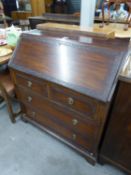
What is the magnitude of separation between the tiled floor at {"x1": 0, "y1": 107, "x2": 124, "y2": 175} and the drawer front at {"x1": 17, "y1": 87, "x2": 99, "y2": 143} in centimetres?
32

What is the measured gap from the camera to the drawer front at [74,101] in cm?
95

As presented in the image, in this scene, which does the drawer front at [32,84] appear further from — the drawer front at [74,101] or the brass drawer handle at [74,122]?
the brass drawer handle at [74,122]

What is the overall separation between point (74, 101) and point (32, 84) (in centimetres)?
44

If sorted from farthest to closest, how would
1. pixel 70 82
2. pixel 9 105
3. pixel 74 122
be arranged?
pixel 9 105 → pixel 74 122 → pixel 70 82

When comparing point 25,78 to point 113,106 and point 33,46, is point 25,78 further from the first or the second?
point 113,106

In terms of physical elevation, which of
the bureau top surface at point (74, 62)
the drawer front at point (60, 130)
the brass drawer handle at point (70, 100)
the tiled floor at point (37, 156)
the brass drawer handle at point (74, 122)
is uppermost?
the bureau top surface at point (74, 62)

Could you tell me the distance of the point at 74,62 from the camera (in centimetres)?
100

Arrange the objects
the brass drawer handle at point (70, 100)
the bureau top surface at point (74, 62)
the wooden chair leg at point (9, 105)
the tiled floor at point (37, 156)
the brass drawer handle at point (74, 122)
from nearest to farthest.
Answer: the bureau top surface at point (74, 62), the brass drawer handle at point (70, 100), the brass drawer handle at point (74, 122), the tiled floor at point (37, 156), the wooden chair leg at point (9, 105)

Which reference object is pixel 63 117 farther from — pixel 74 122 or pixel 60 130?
pixel 60 130

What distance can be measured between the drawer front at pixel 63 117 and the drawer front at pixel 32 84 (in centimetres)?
8

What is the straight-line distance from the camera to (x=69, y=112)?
1.14m

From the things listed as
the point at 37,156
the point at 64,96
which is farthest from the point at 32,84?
the point at 37,156

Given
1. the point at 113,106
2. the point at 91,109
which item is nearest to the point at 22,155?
the point at 91,109

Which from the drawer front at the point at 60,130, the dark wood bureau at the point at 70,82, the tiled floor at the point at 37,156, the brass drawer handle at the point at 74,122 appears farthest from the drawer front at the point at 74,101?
the tiled floor at the point at 37,156
